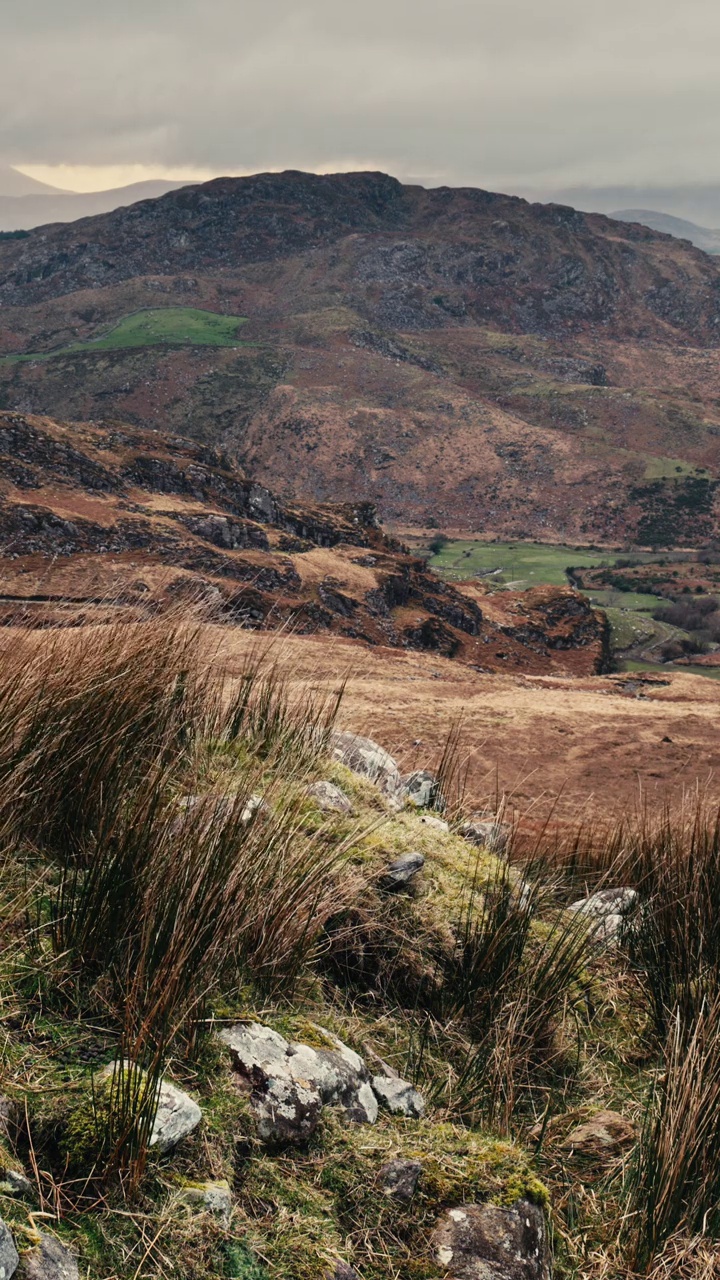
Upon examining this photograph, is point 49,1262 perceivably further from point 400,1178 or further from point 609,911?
point 609,911

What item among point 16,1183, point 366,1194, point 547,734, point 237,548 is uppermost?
point 16,1183

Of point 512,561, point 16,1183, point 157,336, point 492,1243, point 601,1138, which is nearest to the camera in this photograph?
point 16,1183

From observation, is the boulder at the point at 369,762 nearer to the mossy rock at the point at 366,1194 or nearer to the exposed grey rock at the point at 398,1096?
the exposed grey rock at the point at 398,1096

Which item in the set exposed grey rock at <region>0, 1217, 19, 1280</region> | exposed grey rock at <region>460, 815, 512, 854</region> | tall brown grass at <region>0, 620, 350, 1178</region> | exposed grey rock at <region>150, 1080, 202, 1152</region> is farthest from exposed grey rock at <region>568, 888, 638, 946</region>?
exposed grey rock at <region>0, 1217, 19, 1280</region>

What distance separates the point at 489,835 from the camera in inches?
259

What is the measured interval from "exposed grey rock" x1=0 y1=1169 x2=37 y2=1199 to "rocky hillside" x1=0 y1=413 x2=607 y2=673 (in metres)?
32.1

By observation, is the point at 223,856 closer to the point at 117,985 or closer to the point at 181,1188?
the point at 117,985

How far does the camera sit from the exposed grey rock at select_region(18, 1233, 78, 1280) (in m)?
2.15

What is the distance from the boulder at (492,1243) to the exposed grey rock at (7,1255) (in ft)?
4.80

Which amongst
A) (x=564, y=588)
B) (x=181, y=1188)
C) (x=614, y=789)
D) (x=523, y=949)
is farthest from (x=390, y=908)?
(x=564, y=588)

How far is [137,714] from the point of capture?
500cm

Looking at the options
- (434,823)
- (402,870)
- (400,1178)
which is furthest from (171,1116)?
(434,823)

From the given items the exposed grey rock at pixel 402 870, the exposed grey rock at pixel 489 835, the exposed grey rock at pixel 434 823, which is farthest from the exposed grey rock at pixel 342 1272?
the exposed grey rock at pixel 434 823

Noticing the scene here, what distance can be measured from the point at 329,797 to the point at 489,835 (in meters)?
1.52
